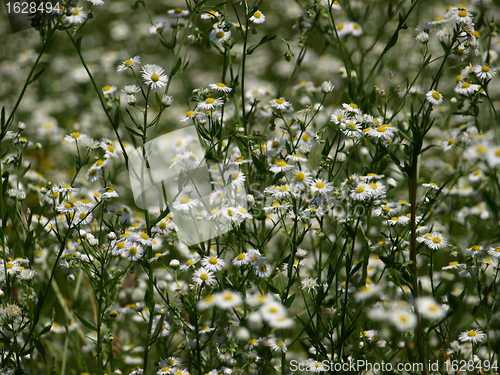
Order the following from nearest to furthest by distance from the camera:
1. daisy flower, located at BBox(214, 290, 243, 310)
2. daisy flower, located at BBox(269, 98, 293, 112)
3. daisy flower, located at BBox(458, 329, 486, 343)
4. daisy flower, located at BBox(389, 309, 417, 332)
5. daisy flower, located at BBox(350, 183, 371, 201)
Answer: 1. daisy flower, located at BBox(389, 309, 417, 332)
2. daisy flower, located at BBox(214, 290, 243, 310)
3. daisy flower, located at BBox(350, 183, 371, 201)
4. daisy flower, located at BBox(458, 329, 486, 343)
5. daisy flower, located at BBox(269, 98, 293, 112)

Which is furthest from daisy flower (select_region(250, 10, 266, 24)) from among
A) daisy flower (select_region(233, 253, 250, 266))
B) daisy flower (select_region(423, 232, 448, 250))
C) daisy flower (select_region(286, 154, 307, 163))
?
daisy flower (select_region(423, 232, 448, 250))

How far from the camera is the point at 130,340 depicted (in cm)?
267

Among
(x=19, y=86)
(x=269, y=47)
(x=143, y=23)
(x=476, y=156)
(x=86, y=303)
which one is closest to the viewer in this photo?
(x=476, y=156)

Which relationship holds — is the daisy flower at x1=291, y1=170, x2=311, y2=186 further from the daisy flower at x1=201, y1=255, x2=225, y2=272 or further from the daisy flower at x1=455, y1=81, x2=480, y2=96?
the daisy flower at x1=455, y1=81, x2=480, y2=96

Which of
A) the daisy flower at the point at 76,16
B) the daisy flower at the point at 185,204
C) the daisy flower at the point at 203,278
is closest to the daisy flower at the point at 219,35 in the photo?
the daisy flower at the point at 76,16

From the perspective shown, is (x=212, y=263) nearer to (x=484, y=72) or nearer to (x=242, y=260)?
(x=242, y=260)

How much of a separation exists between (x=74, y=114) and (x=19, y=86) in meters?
0.73

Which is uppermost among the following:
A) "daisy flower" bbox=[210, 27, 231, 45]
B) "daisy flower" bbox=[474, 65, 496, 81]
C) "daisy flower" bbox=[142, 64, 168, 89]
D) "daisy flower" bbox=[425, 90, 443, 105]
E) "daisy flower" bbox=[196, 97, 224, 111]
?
"daisy flower" bbox=[210, 27, 231, 45]

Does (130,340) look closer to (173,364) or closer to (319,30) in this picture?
(173,364)

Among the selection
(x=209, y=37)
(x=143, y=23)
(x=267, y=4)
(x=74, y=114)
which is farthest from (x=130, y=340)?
(x=267, y=4)

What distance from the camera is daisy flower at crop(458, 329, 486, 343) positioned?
196 centimetres

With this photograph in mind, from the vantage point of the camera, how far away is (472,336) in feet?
6.51

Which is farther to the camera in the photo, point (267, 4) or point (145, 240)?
point (267, 4)

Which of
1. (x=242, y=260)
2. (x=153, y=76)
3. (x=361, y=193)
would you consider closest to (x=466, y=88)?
(x=361, y=193)
